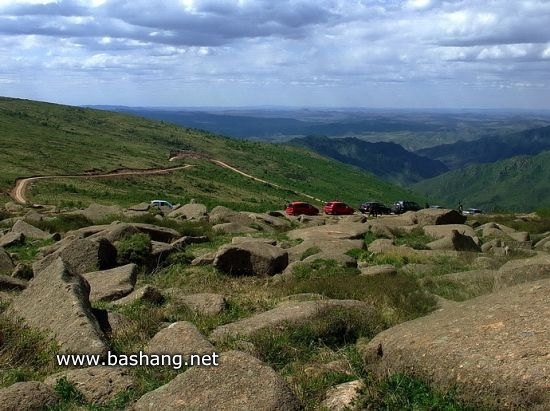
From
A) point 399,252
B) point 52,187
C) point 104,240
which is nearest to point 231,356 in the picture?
point 104,240

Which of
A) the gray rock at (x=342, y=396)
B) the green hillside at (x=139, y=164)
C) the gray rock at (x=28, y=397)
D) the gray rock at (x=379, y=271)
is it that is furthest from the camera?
the green hillside at (x=139, y=164)

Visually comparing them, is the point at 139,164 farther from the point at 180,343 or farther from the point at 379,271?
the point at 180,343

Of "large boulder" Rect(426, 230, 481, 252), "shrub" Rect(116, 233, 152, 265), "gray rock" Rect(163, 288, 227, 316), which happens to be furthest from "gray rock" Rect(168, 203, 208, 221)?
"gray rock" Rect(163, 288, 227, 316)

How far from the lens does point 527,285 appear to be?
27.8 feet

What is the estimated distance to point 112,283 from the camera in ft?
42.9

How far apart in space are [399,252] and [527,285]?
10.4 metres

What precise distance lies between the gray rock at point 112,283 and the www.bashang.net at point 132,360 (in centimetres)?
418

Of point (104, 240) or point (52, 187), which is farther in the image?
point (52, 187)

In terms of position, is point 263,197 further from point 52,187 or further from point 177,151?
point 177,151

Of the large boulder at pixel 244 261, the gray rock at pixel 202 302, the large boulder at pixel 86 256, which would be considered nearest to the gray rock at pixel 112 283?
the gray rock at pixel 202 302

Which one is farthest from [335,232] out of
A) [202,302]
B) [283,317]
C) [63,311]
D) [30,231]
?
[63,311]

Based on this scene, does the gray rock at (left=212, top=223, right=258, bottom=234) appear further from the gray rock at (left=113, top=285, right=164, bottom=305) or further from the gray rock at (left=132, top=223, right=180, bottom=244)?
the gray rock at (left=113, top=285, right=164, bottom=305)

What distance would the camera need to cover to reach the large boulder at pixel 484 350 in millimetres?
5984

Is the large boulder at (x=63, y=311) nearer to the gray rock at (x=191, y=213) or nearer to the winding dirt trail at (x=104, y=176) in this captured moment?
the gray rock at (x=191, y=213)
